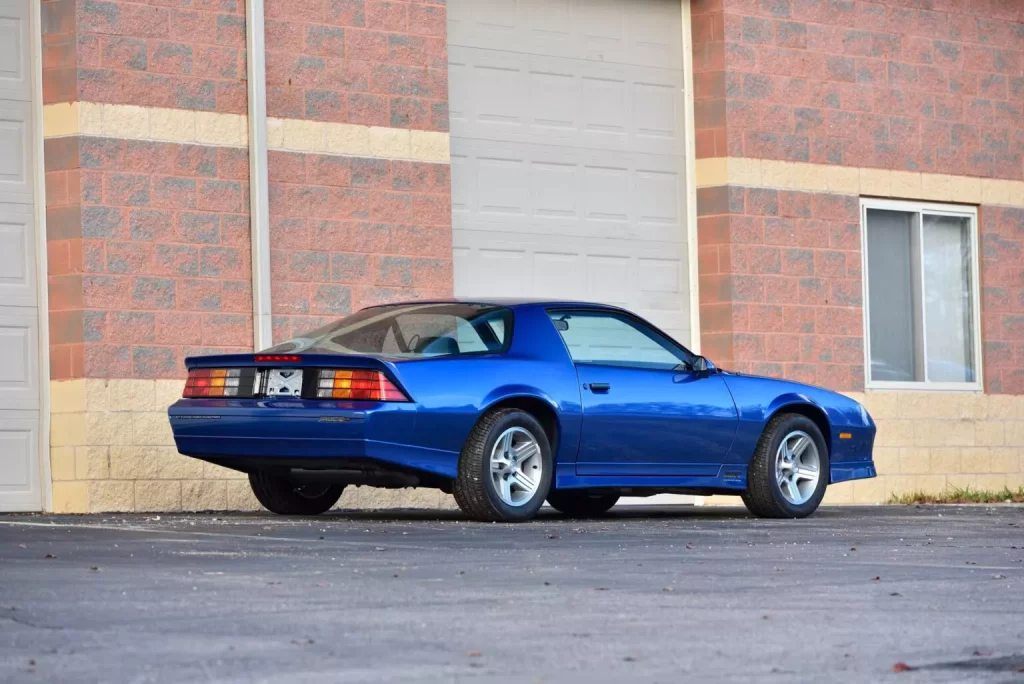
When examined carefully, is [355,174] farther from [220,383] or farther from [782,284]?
[782,284]

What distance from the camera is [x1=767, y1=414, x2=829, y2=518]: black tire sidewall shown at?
39.7 ft

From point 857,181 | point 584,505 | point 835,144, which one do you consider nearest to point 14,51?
point 584,505

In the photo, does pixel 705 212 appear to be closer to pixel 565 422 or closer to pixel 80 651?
pixel 565 422

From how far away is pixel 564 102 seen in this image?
15.8 meters

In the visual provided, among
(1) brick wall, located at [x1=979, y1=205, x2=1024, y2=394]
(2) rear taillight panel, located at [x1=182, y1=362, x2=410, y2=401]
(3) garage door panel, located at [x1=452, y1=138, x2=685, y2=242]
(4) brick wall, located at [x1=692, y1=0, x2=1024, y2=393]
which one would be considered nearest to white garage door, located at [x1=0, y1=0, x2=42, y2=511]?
(2) rear taillight panel, located at [x1=182, y1=362, x2=410, y2=401]

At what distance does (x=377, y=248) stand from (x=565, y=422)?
150 inches

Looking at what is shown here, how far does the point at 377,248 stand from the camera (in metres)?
14.4

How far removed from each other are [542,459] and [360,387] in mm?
1228

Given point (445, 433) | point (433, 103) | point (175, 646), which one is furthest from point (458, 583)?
point (433, 103)

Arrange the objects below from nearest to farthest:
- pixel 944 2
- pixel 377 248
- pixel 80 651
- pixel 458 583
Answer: pixel 80 651 < pixel 458 583 < pixel 377 248 < pixel 944 2

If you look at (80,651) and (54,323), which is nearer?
(80,651)

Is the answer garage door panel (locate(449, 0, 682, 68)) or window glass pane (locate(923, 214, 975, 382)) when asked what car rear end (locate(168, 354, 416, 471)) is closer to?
garage door panel (locate(449, 0, 682, 68))

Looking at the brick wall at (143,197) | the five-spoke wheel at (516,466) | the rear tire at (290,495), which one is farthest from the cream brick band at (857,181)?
the five-spoke wheel at (516,466)

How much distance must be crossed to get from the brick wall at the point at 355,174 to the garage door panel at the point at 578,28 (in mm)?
551
